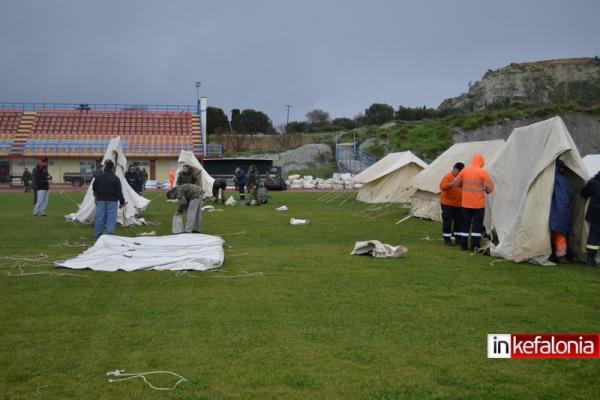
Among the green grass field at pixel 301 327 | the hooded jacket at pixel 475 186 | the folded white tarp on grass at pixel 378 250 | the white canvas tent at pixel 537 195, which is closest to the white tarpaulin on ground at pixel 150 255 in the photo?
the green grass field at pixel 301 327

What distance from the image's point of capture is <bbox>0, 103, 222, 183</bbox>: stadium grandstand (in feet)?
178

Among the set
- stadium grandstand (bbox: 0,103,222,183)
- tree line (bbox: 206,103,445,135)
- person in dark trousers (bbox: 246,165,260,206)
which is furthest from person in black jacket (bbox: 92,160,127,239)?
tree line (bbox: 206,103,445,135)

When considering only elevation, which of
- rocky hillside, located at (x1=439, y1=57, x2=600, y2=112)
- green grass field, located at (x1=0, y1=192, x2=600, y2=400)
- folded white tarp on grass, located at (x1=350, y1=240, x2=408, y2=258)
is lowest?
green grass field, located at (x1=0, y1=192, x2=600, y2=400)

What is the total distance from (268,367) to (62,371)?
1.75 m

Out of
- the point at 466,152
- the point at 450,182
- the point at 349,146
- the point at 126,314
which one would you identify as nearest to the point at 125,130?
the point at 349,146

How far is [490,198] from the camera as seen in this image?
42.2 feet

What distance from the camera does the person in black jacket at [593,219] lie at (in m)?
10.3

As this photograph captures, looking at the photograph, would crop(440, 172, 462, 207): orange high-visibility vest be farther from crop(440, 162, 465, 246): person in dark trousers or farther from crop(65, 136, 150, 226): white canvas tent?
crop(65, 136, 150, 226): white canvas tent

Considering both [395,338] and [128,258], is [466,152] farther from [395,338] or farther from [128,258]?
[395,338]

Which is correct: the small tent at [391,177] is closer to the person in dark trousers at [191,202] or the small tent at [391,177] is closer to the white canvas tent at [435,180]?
the white canvas tent at [435,180]

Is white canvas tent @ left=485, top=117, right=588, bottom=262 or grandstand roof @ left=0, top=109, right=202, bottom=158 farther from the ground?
grandstand roof @ left=0, top=109, right=202, bottom=158

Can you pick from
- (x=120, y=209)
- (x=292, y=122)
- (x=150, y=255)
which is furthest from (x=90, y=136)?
(x=150, y=255)

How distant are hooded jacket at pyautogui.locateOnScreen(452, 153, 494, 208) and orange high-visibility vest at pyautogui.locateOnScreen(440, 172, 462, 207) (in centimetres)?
53

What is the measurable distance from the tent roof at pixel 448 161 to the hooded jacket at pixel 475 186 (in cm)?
546
